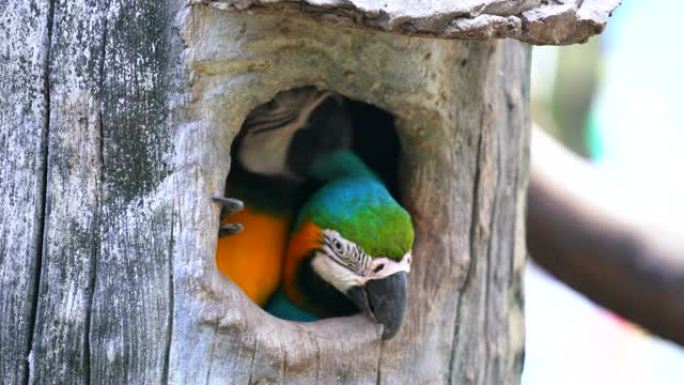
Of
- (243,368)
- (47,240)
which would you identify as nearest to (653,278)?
(243,368)

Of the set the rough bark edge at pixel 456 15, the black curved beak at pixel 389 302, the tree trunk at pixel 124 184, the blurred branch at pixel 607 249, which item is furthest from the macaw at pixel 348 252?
the blurred branch at pixel 607 249

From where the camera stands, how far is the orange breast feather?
8.44ft

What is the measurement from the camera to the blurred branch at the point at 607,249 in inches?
132

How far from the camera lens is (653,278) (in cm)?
336

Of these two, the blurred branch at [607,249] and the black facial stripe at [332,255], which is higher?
the black facial stripe at [332,255]

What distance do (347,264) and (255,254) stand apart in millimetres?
281

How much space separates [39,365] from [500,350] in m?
1.16

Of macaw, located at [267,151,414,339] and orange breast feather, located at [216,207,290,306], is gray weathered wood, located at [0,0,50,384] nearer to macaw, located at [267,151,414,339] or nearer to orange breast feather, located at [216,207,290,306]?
orange breast feather, located at [216,207,290,306]

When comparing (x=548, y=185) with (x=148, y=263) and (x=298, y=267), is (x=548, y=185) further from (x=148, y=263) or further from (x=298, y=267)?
(x=148, y=263)

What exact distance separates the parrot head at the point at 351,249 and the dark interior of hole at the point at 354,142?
0.14 metres

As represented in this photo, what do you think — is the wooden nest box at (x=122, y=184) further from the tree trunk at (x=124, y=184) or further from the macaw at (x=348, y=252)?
the macaw at (x=348, y=252)

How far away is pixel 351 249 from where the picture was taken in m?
2.44

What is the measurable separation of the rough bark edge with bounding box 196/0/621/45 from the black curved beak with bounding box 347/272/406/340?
65 centimetres

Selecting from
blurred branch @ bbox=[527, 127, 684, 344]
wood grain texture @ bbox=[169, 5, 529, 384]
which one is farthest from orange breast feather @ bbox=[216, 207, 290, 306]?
blurred branch @ bbox=[527, 127, 684, 344]
